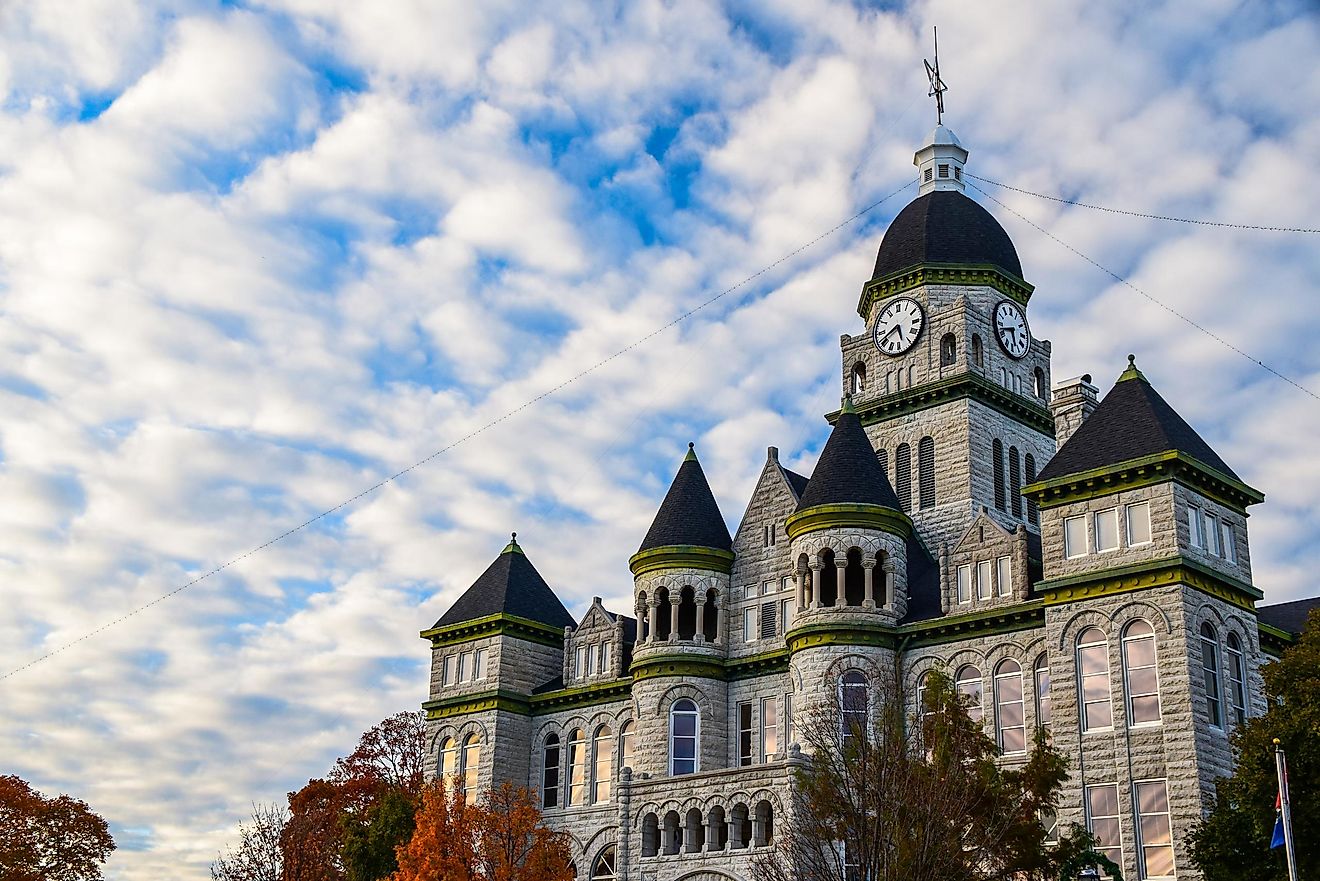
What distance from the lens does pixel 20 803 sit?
2625 inches

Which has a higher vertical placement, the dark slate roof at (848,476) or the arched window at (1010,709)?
the dark slate roof at (848,476)

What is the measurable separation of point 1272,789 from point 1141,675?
22.6 ft

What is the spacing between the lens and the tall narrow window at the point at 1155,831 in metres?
37.5

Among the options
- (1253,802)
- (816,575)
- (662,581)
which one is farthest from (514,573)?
(1253,802)

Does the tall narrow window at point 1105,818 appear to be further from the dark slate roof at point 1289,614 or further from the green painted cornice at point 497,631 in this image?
the green painted cornice at point 497,631

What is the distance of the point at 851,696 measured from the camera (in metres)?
45.1

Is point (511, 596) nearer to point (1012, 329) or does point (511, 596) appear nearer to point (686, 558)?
point (686, 558)

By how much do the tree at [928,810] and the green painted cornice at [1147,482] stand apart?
315 inches

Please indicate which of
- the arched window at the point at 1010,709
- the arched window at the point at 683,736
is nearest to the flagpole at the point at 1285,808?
the arched window at the point at 1010,709

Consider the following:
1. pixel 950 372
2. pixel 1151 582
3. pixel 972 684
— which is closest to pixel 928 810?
pixel 1151 582

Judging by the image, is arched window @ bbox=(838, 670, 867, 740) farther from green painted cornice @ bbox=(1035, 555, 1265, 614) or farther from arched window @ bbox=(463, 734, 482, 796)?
arched window @ bbox=(463, 734, 482, 796)

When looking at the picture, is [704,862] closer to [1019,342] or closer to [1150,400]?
[1150,400]

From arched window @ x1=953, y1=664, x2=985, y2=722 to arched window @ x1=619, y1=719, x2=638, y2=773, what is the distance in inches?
564

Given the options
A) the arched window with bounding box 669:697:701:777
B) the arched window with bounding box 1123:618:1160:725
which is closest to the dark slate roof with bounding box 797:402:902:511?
the arched window with bounding box 669:697:701:777
